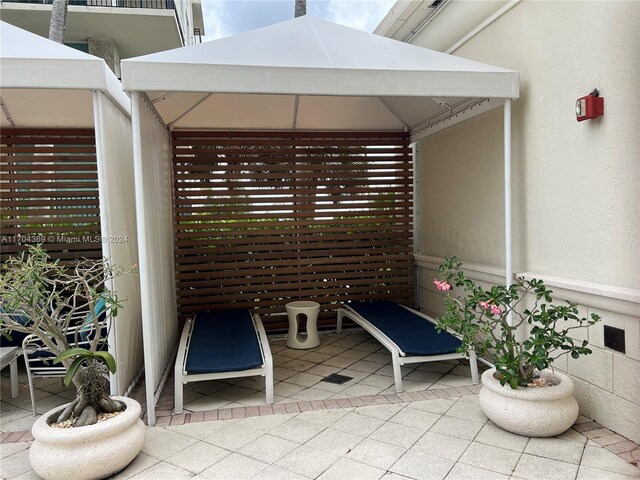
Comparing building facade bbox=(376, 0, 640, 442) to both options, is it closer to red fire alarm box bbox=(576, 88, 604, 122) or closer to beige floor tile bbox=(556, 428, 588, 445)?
red fire alarm box bbox=(576, 88, 604, 122)

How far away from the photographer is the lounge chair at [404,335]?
4387mm

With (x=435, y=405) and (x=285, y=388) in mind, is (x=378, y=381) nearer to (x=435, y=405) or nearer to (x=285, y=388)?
(x=435, y=405)

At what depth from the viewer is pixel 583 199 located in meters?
3.70

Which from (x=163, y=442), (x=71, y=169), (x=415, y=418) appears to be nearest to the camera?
(x=163, y=442)

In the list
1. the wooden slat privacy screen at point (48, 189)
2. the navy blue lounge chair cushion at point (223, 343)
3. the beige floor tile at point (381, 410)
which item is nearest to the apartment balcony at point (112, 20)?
the wooden slat privacy screen at point (48, 189)

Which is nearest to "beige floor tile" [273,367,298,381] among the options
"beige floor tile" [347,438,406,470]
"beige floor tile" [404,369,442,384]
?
"beige floor tile" [404,369,442,384]

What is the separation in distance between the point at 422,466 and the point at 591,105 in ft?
9.69

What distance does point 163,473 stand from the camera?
2.97 metres

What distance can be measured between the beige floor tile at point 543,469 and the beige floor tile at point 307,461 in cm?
122

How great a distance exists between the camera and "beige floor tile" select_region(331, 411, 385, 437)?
3.54 m

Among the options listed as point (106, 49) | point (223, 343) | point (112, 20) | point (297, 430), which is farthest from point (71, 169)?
point (106, 49)

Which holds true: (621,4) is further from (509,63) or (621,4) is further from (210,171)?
(210,171)

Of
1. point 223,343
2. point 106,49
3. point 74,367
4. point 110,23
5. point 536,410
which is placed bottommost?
point 536,410

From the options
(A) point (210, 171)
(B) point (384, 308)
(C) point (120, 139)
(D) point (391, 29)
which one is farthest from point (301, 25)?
(B) point (384, 308)
